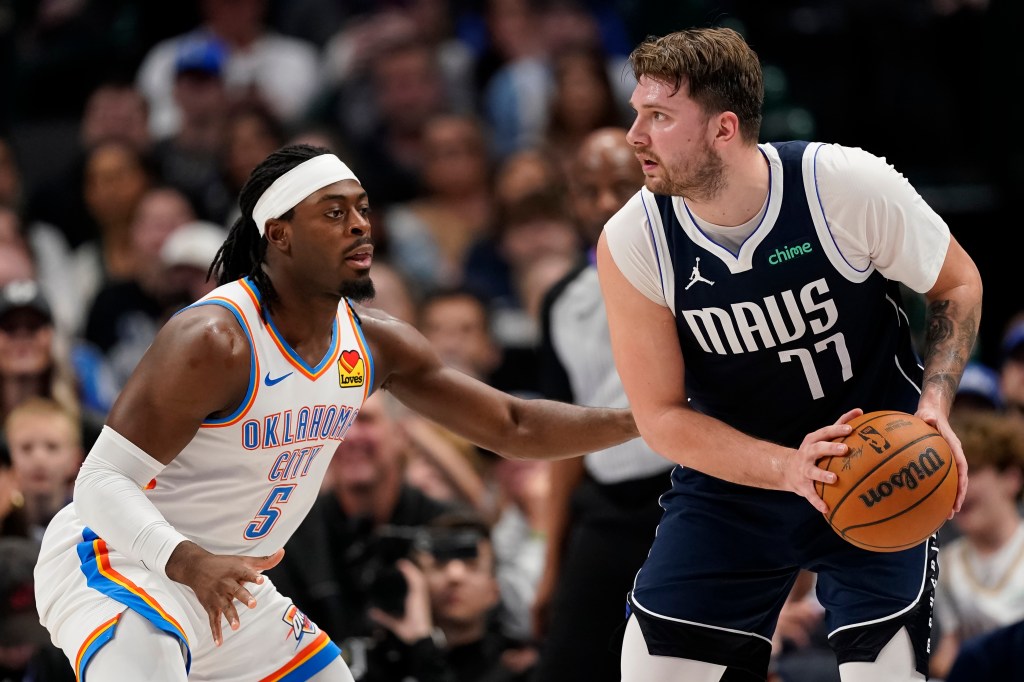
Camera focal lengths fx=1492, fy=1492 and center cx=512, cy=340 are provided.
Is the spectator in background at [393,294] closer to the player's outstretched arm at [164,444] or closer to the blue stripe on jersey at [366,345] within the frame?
the blue stripe on jersey at [366,345]

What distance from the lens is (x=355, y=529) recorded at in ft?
22.4

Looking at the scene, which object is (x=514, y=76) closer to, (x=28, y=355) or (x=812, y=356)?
(x=28, y=355)

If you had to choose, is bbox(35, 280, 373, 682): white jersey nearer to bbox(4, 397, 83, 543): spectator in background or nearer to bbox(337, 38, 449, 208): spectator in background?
bbox(4, 397, 83, 543): spectator in background

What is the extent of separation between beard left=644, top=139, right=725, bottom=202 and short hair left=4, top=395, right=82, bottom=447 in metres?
3.77

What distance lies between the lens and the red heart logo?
15.3 feet

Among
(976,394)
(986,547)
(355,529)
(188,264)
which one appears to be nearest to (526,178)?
(188,264)

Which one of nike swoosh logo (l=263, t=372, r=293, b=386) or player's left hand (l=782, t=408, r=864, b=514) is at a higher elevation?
nike swoosh logo (l=263, t=372, r=293, b=386)

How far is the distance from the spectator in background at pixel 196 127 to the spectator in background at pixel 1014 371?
5.37 m

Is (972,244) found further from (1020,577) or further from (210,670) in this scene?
(210,670)

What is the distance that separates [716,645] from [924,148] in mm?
6654

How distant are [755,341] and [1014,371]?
4.40 m

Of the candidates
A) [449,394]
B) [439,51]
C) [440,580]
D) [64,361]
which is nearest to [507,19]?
[439,51]

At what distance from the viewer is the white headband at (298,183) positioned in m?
4.53

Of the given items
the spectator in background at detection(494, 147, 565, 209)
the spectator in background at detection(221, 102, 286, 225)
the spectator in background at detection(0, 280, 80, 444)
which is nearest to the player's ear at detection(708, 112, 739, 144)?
the spectator in background at detection(0, 280, 80, 444)
